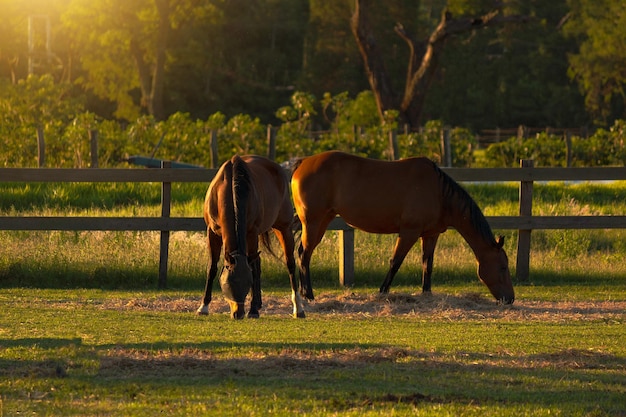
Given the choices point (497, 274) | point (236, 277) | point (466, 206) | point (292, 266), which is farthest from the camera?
point (466, 206)

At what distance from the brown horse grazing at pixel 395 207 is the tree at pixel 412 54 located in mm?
28693

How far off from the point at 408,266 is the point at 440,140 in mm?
21543

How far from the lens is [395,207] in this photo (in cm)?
1434

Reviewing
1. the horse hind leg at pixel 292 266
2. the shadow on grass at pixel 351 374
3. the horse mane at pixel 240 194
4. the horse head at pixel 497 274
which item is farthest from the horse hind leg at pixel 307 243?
the shadow on grass at pixel 351 374

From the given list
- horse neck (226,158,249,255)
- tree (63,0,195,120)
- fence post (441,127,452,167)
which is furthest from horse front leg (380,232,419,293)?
tree (63,0,195,120)

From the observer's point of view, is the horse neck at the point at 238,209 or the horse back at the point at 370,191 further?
→ the horse back at the point at 370,191

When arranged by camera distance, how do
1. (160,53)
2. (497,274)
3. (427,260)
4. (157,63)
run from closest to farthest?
Answer: 1. (497,274)
2. (427,260)
3. (160,53)
4. (157,63)

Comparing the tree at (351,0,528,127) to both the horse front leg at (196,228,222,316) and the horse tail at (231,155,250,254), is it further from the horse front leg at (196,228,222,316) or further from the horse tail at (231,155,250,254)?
the horse tail at (231,155,250,254)

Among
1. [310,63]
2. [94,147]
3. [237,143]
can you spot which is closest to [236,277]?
[94,147]

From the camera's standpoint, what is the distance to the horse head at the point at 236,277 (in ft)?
37.0

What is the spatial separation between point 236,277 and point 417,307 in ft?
A: 9.11

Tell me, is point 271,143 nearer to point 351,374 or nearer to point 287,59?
point 351,374

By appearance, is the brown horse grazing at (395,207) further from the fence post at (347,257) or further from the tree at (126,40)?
the tree at (126,40)

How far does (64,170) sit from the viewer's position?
51.5 ft
